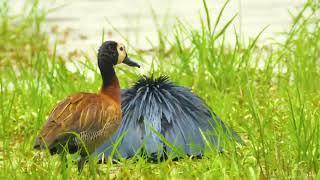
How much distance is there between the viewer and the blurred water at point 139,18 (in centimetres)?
1051

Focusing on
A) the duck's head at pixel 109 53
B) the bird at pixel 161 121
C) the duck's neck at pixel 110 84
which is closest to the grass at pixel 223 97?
the bird at pixel 161 121

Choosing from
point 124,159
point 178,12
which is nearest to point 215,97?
point 124,159

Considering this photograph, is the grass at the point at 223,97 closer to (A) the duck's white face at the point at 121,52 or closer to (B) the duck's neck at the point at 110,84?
(B) the duck's neck at the point at 110,84

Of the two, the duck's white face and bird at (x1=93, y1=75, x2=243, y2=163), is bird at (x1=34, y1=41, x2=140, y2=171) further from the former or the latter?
bird at (x1=93, y1=75, x2=243, y2=163)

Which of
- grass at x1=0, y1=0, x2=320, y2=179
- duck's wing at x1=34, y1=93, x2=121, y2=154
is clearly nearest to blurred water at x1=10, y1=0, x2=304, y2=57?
grass at x1=0, y1=0, x2=320, y2=179

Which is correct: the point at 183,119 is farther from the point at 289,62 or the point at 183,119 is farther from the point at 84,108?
the point at 289,62

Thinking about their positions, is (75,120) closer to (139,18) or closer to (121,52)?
(121,52)

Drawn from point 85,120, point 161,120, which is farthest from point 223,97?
point 85,120

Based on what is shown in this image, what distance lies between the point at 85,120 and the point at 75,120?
62 mm

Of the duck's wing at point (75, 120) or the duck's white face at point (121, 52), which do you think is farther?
the duck's white face at point (121, 52)

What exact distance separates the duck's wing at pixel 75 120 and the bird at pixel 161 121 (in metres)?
0.50

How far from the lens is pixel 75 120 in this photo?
5.76m

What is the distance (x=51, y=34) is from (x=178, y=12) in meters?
1.34

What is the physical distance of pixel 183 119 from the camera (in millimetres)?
6637
